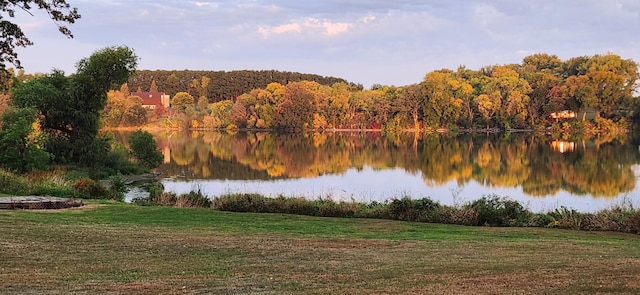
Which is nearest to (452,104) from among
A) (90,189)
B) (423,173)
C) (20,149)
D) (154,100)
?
(154,100)

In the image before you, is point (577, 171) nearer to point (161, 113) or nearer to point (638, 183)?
point (638, 183)

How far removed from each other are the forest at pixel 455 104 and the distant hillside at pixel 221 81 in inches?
790

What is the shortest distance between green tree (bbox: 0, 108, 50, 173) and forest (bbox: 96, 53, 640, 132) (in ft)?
212

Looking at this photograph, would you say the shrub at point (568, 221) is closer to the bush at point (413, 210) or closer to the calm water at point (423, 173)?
the bush at point (413, 210)

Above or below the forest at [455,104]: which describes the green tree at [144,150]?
below

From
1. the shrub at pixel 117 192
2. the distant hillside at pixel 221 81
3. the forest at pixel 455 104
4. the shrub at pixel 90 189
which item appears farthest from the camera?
the distant hillside at pixel 221 81

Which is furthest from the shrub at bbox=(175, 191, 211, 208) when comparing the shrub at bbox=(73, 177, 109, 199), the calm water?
the calm water

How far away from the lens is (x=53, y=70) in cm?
3750

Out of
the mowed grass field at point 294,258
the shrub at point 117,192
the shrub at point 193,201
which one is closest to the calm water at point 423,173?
the shrub at point 117,192

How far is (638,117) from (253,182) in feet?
249

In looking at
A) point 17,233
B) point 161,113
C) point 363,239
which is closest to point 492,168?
point 363,239

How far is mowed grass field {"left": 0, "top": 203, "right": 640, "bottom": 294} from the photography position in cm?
711

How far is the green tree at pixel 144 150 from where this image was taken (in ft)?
129

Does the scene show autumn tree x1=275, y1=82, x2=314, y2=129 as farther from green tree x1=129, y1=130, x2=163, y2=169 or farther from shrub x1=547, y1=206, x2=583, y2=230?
shrub x1=547, y1=206, x2=583, y2=230
